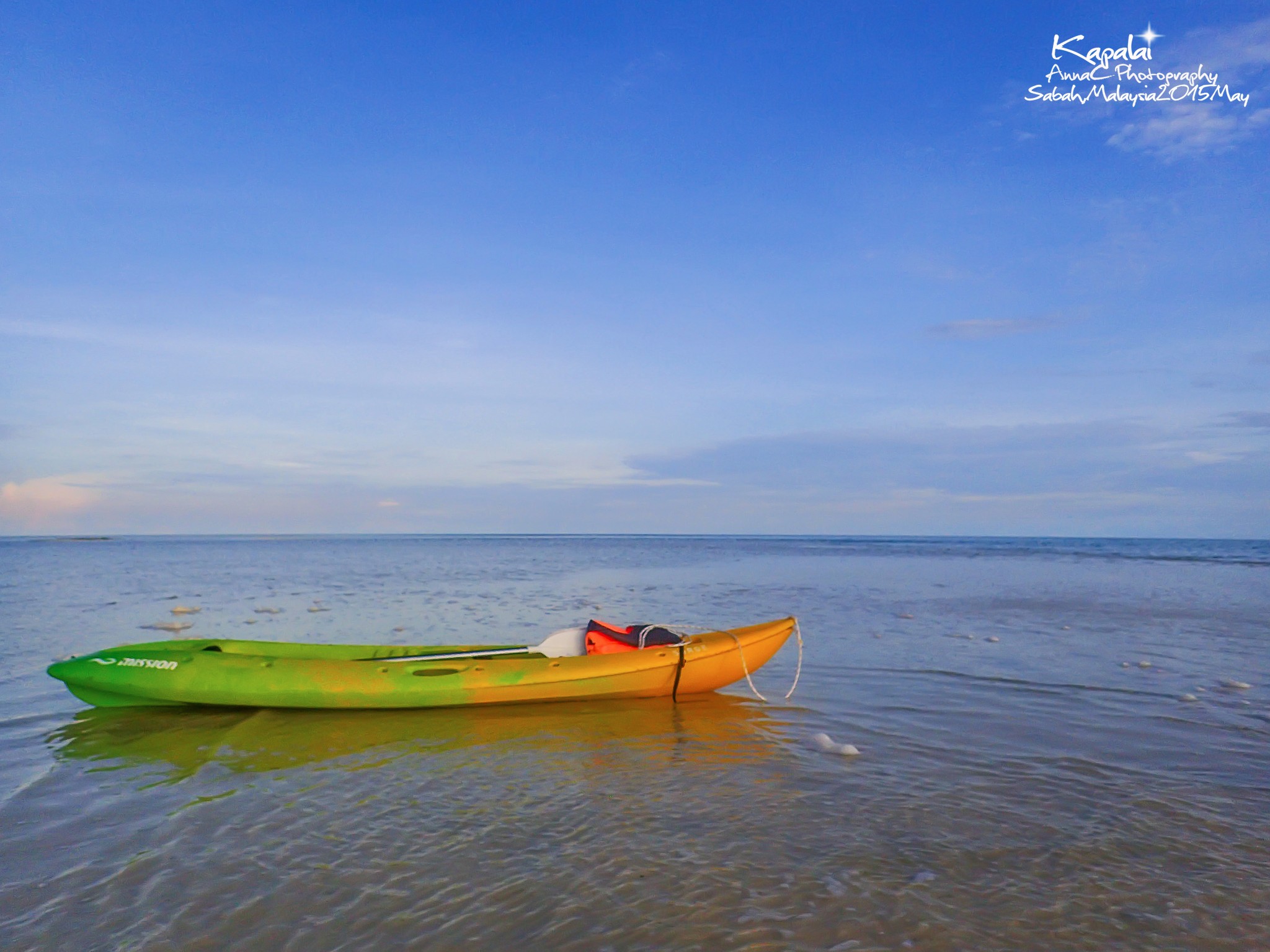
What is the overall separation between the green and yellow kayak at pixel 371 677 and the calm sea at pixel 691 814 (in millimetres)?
242

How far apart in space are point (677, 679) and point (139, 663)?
5.84 meters

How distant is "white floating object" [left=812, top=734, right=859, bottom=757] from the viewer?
6.82 metres

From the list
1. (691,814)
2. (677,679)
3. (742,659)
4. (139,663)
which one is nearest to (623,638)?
(677,679)

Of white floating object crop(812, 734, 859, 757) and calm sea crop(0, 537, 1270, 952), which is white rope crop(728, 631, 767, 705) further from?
white floating object crop(812, 734, 859, 757)

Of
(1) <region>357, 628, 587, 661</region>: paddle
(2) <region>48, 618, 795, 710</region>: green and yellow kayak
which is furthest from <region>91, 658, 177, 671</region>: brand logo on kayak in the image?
(1) <region>357, 628, 587, 661</region>: paddle

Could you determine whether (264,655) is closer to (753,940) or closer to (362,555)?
(753,940)

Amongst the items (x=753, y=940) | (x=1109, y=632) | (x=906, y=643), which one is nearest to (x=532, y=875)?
(x=753, y=940)

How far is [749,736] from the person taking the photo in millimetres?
7543

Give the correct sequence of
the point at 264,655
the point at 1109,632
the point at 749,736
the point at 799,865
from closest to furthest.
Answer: the point at 799,865 < the point at 749,736 < the point at 264,655 < the point at 1109,632

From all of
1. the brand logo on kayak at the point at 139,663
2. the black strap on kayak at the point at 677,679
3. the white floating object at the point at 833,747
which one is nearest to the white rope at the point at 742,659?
the black strap on kayak at the point at 677,679

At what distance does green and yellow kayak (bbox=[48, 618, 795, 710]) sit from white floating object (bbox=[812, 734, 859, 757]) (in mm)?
1856

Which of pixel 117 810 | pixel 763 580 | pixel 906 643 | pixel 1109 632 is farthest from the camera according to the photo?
pixel 763 580

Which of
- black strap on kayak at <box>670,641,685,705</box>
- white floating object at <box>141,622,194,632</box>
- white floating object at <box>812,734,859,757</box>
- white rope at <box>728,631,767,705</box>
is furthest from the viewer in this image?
white floating object at <box>141,622,194,632</box>

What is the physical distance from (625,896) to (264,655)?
250 inches
